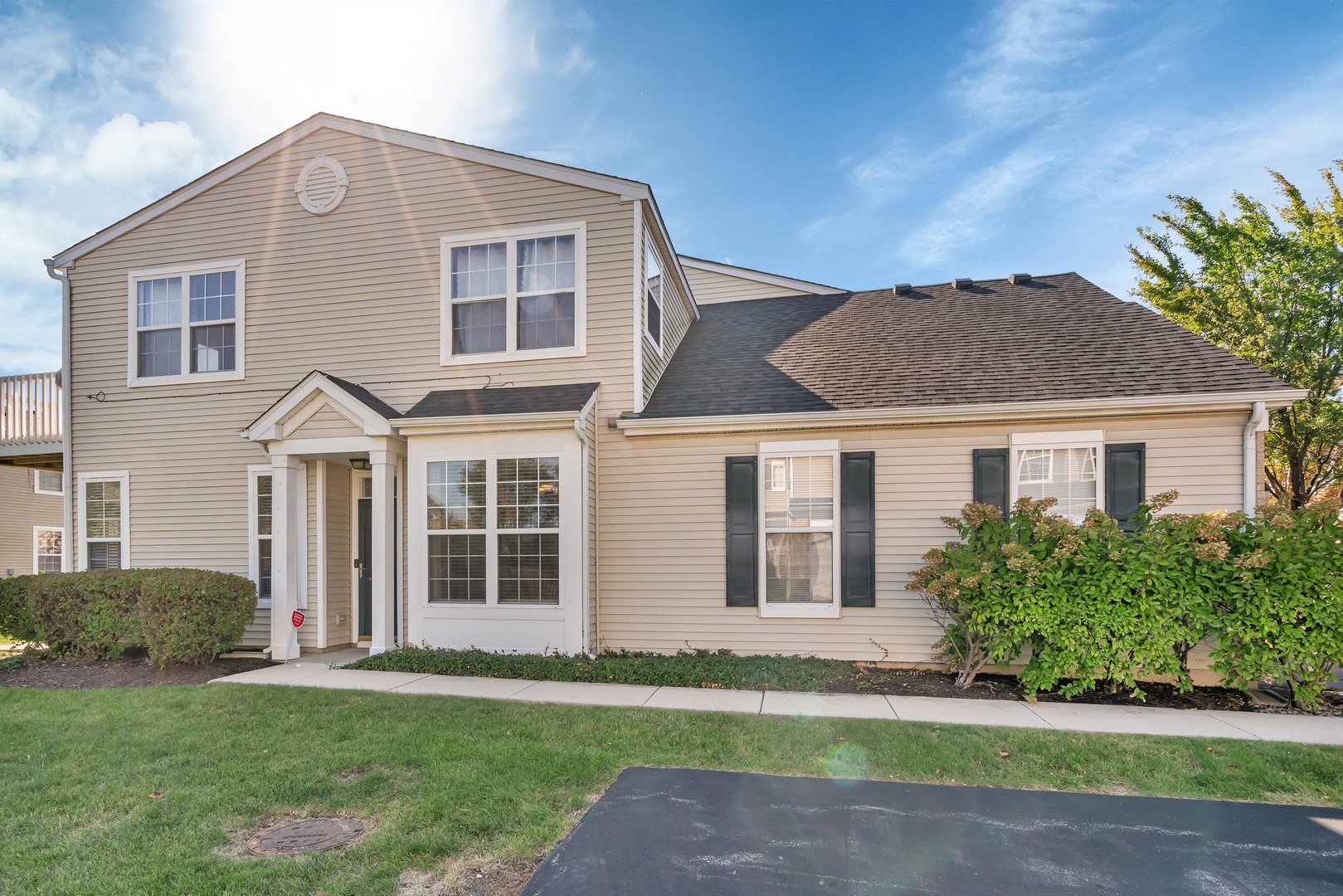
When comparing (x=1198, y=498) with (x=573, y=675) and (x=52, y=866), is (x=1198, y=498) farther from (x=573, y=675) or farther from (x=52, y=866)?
(x=52, y=866)

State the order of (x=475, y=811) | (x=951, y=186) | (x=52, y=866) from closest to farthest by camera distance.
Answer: (x=52, y=866), (x=475, y=811), (x=951, y=186)

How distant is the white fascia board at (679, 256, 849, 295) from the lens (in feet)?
42.1

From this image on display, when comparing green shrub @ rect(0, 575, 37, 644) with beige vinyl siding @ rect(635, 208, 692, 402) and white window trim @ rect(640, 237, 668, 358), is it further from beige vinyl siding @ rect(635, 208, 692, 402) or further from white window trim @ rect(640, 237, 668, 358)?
white window trim @ rect(640, 237, 668, 358)

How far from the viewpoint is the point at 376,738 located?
4781 millimetres

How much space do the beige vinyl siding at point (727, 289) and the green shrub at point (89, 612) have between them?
394 inches

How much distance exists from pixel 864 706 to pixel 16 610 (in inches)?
405

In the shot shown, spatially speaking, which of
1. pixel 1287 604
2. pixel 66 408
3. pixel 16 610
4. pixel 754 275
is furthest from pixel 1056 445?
pixel 66 408

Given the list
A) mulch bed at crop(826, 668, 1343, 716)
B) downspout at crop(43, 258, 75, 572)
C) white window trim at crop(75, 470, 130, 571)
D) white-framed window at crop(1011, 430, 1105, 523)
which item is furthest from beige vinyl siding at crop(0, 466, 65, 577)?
white-framed window at crop(1011, 430, 1105, 523)

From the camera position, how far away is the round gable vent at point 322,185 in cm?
897

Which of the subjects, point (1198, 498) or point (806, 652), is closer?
point (1198, 498)

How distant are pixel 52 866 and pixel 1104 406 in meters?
8.80

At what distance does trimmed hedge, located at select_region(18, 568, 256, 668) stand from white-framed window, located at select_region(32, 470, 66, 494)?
10617mm

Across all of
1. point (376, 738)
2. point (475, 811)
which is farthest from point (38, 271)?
point (475, 811)

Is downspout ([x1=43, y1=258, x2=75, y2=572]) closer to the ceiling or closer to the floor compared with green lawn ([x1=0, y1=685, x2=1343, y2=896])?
closer to the ceiling
